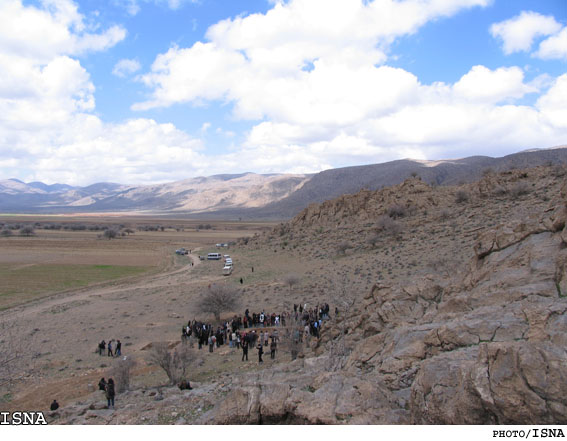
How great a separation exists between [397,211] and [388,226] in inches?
213

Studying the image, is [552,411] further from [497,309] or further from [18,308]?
[18,308]

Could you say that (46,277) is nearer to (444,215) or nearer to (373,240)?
(373,240)

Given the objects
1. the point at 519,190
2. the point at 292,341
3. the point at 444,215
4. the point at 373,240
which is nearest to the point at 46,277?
the point at 373,240

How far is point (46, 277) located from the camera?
3909cm

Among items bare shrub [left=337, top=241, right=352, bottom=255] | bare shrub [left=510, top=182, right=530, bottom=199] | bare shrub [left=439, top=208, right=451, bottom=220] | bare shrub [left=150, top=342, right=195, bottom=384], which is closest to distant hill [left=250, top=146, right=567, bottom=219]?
bare shrub [left=439, top=208, right=451, bottom=220]

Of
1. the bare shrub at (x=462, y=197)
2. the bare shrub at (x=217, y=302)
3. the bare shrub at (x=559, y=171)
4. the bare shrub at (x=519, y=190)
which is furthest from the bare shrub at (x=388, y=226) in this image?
the bare shrub at (x=217, y=302)

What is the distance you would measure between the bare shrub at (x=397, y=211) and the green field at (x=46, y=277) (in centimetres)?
3147

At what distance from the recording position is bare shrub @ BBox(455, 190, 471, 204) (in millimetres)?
42784

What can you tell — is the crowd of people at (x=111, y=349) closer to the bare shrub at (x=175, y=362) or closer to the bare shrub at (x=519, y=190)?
the bare shrub at (x=175, y=362)

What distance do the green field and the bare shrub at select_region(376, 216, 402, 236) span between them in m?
29.1

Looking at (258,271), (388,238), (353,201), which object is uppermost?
(353,201)

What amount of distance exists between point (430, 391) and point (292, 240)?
157 feet

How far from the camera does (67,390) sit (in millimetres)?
13586

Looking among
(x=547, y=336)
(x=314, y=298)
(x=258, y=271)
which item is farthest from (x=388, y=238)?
(x=547, y=336)
